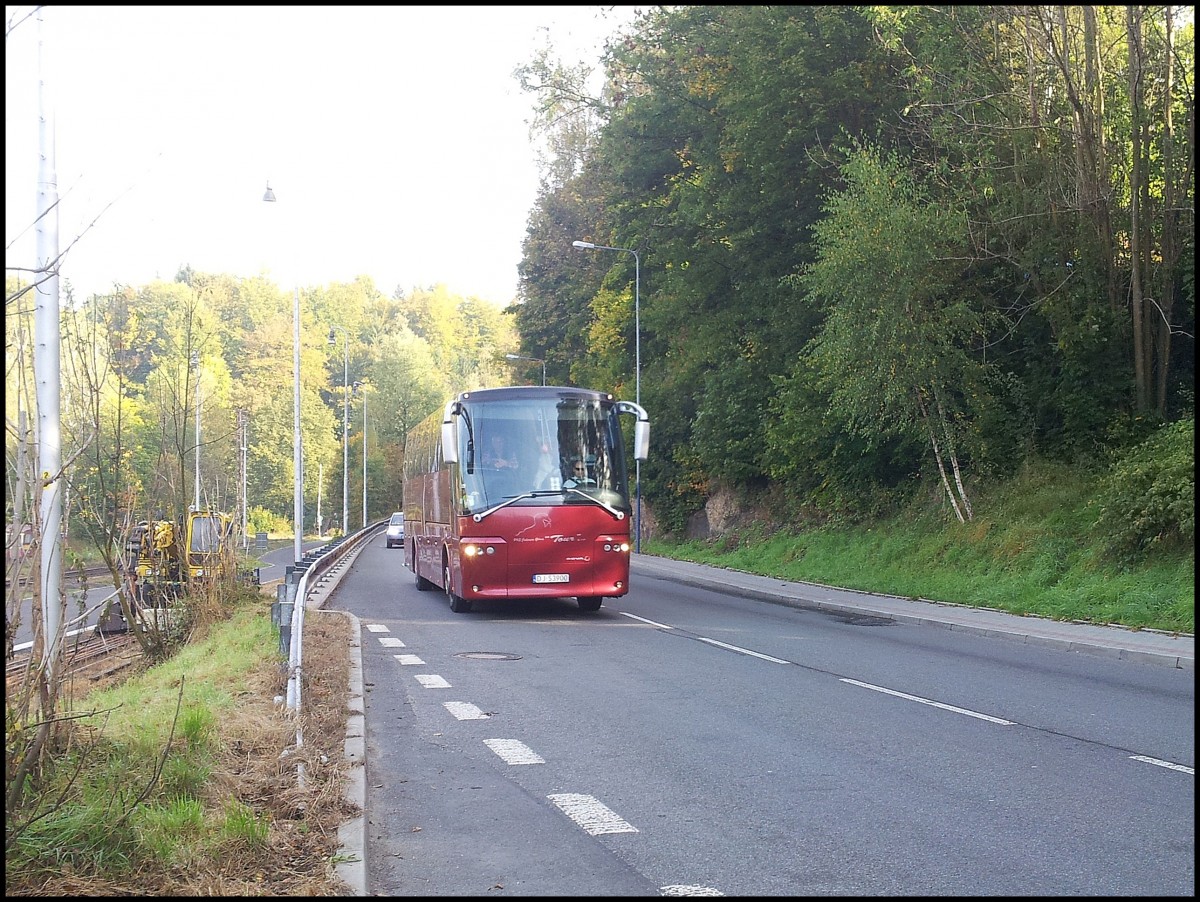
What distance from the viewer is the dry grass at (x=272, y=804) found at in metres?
4.82

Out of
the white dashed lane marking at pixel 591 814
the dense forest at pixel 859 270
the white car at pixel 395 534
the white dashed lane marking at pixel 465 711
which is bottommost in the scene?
the white car at pixel 395 534

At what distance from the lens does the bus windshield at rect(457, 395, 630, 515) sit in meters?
18.3

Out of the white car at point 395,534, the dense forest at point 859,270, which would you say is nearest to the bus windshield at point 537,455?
the dense forest at point 859,270

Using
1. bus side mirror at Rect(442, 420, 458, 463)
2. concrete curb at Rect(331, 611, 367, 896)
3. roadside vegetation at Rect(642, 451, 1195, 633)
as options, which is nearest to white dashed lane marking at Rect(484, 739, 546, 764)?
concrete curb at Rect(331, 611, 367, 896)

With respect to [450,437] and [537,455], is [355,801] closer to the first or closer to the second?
[537,455]

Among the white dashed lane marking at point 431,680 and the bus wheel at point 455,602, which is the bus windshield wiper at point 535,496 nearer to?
the bus wheel at point 455,602

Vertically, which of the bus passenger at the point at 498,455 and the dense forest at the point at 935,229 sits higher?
the dense forest at the point at 935,229

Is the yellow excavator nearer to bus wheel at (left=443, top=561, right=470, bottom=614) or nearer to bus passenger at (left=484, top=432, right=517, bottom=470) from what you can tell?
bus passenger at (left=484, top=432, right=517, bottom=470)

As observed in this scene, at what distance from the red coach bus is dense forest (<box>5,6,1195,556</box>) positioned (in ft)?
11.8

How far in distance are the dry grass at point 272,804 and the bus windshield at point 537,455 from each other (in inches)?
311

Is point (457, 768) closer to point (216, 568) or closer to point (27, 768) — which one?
point (27, 768)

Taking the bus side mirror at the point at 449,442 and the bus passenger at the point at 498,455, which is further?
the bus side mirror at the point at 449,442

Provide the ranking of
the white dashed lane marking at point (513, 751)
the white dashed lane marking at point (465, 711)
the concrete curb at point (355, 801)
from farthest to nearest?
1. the white dashed lane marking at point (465, 711)
2. the white dashed lane marking at point (513, 751)
3. the concrete curb at point (355, 801)

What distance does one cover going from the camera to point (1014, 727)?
30.4 feet
